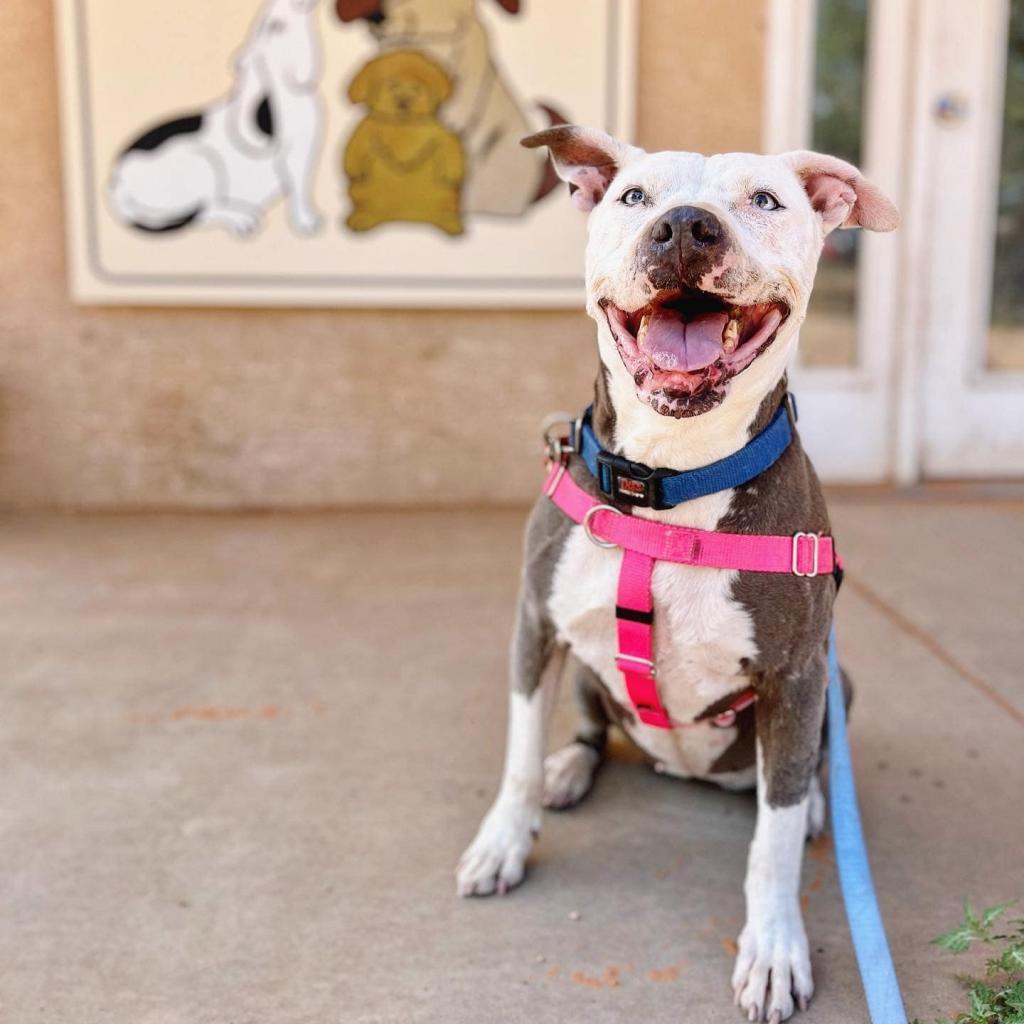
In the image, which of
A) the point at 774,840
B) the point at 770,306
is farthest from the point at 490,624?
the point at 770,306

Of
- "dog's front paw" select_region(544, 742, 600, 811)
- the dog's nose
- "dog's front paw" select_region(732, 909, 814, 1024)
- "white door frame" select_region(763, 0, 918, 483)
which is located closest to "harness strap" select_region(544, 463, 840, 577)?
the dog's nose

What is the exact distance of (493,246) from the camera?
4.91 metres

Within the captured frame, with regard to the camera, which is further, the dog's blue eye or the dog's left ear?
the dog's left ear

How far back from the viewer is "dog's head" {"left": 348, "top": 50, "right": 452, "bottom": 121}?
186 inches

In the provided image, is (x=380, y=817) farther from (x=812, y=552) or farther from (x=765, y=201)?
(x=765, y=201)

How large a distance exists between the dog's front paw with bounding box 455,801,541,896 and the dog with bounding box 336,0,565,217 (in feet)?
10.7

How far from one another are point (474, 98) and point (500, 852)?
354cm

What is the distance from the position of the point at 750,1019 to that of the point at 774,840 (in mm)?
286

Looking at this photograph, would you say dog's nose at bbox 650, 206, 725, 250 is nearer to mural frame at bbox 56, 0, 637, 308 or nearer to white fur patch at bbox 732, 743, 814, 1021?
white fur patch at bbox 732, 743, 814, 1021

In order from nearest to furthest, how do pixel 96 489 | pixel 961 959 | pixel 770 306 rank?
pixel 770 306
pixel 961 959
pixel 96 489

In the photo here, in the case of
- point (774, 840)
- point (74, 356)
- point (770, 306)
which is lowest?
point (774, 840)

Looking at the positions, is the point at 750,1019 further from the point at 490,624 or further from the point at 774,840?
the point at 490,624

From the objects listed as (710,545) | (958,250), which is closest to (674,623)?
(710,545)

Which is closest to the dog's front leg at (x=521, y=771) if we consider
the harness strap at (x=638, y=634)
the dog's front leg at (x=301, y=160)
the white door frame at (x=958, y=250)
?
the harness strap at (x=638, y=634)
